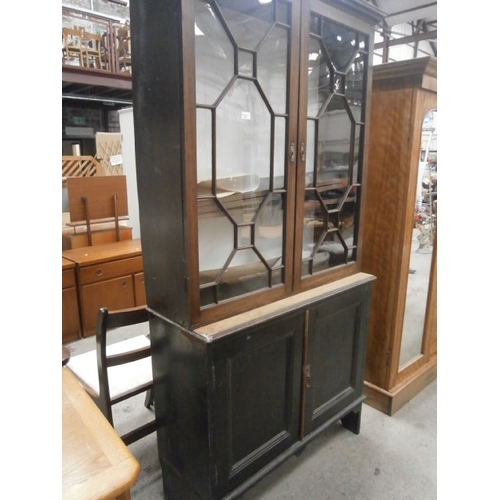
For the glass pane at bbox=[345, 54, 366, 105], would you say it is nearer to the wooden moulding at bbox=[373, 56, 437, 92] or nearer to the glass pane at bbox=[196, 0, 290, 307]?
the wooden moulding at bbox=[373, 56, 437, 92]

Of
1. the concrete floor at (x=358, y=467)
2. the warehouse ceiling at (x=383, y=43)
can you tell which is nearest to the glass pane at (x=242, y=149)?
the concrete floor at (x=358, y=467)

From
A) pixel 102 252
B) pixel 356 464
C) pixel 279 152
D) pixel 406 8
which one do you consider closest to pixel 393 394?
pixel 356 464

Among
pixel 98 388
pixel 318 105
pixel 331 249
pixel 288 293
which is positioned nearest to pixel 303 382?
pixel 288 293

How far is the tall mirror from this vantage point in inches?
74.6

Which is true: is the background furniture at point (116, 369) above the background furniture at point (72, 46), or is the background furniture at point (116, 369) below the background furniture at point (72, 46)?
below

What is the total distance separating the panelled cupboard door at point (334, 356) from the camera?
4.92ft

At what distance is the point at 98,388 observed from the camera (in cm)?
152

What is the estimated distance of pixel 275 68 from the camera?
4.03 ft

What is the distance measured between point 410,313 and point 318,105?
4.16 ft

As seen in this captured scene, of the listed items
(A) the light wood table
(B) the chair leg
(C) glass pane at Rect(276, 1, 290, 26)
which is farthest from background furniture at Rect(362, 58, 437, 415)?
(A) the light wood table

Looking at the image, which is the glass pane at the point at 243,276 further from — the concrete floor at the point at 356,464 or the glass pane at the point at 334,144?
the concrete floor at the point at 356,464

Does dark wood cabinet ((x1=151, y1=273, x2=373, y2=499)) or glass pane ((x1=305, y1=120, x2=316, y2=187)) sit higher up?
glass pane ((x1=305, y1=120, x2=316, y2=187))

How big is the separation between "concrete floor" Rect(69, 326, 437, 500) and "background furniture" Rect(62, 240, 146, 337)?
1.01 m
